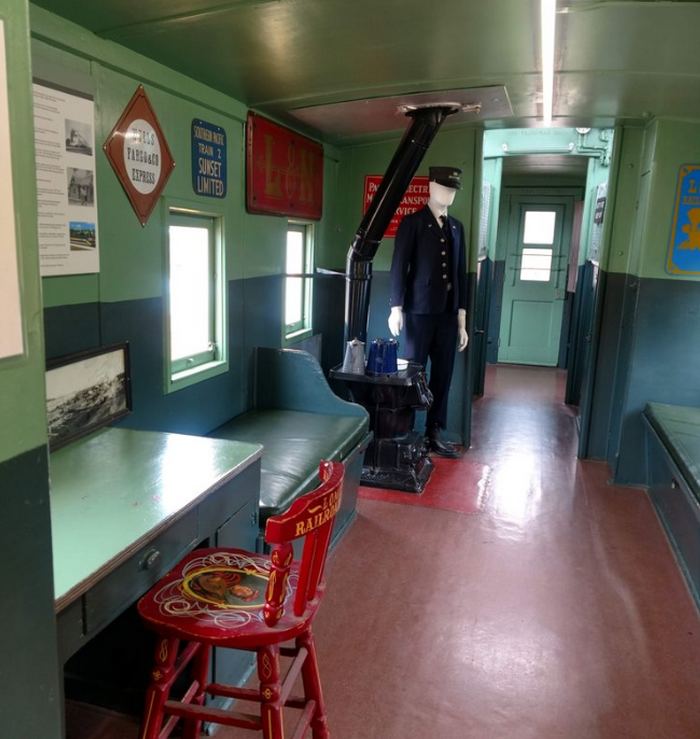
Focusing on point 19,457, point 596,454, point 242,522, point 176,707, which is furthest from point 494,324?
point 19,457

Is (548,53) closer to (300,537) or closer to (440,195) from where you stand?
(440,195)

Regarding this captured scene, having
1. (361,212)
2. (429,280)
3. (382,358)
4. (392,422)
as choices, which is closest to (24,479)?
(382,358)

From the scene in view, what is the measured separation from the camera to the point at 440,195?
14.6 ft

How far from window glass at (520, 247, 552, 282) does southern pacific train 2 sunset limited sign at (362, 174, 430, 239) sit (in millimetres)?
4173

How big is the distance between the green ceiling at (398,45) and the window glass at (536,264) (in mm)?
5055

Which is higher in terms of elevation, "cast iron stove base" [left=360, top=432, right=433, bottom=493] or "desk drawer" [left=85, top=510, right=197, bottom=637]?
"desk drawer" [left=85, top=510, right=197, bottom=637]

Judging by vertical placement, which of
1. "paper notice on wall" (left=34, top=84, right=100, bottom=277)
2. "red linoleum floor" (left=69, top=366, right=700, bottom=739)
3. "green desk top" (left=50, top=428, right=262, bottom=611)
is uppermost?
"paper notice on wall" (left=34, top=84, right=100, bottom=277)

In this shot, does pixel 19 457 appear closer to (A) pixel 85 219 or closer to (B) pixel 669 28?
(A) pixel 85 219

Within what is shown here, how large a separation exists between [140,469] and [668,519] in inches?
117

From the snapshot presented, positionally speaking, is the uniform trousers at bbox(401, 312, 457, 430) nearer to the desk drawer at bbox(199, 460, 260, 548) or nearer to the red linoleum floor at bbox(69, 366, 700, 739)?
the red linoleum floor at bbox(69, 366, 700, 739)

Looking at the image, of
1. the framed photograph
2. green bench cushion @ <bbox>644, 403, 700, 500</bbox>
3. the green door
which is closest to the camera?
the framed photograph

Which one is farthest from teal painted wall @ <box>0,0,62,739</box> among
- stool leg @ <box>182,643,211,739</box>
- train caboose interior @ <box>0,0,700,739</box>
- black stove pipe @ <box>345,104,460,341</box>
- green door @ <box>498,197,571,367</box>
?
green door @ <box>498,197,571,367</box>

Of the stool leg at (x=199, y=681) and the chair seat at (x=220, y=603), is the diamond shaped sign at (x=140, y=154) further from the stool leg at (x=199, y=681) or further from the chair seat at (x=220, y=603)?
the stool leg at (x=199, y=681)

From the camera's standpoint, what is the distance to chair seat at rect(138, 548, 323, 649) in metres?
1.68
